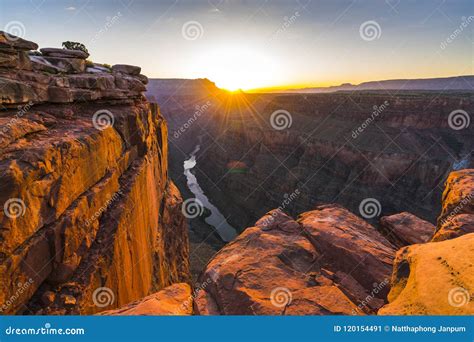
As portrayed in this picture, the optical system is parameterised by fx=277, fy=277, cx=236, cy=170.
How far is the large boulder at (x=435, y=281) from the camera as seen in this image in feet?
16.2

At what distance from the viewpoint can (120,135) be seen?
13.5 meters

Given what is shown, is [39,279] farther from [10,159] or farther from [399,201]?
[399,201]

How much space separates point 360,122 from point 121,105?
48.3 meters

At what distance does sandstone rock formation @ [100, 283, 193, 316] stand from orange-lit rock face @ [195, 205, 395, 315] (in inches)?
13.5

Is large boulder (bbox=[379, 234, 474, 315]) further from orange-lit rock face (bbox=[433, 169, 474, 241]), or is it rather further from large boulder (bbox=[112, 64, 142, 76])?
large boulder (bbox=[112, 64, 142, 76])

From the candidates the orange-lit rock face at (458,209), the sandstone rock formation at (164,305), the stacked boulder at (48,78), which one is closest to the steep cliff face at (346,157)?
the stacked boulder at (48,78)

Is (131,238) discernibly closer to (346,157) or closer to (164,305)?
(164,305)

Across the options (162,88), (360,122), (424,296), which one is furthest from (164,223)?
(162,88)

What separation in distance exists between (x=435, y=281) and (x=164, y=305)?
5.81 metres

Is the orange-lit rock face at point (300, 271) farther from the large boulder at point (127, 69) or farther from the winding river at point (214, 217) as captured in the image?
the winding river at point (214, 217)

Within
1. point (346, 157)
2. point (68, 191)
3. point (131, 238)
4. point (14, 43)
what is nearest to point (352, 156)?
point (346, 157)

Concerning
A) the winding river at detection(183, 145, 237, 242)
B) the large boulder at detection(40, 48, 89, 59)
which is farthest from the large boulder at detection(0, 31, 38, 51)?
the winding river at detection(183, 145, 237, 242)

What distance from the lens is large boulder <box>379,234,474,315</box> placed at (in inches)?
194

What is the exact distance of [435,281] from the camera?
547 cm
